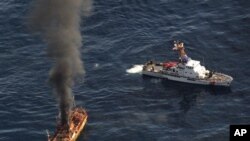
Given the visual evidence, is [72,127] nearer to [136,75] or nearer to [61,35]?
[61,35]

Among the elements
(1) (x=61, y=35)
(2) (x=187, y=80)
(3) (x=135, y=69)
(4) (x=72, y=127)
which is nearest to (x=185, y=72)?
(2) (x=187, y=80)

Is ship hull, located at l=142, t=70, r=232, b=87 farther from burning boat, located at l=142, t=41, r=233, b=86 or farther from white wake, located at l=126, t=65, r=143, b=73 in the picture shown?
white wake, located at l=126, t=65, r=143, b=73

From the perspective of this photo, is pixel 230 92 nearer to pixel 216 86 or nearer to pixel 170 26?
pixel 216 86

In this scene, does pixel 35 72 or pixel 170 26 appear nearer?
pixel 35 72

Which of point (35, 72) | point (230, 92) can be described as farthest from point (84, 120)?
point (230, 92)

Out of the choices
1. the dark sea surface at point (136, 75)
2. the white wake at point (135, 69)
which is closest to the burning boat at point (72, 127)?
the dark sea surface at point (136, 75)

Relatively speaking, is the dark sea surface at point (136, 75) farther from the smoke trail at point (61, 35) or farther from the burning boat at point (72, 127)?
the smoke trail at point (61, 35)
